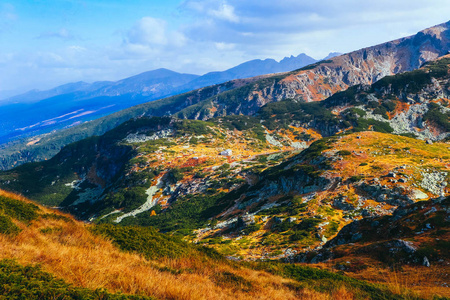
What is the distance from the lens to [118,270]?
8.84 metres

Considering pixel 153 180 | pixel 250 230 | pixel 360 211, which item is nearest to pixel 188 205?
pixel 153 180

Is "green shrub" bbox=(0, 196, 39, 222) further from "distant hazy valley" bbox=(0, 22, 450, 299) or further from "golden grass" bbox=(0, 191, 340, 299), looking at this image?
"golden grass" bbox=(0, 191, 340, 299)

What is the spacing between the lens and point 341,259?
2145 cm

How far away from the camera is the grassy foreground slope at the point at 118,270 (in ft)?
22.0

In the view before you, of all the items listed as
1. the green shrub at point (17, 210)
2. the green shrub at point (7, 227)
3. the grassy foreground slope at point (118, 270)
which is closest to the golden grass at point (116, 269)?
the grassy foreground slope at point (118, 270)

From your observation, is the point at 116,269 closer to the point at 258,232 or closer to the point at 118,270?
the point at 118,270

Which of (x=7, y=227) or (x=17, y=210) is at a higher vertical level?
(x=7, y=227)

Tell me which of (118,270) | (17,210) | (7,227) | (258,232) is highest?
(7,227)

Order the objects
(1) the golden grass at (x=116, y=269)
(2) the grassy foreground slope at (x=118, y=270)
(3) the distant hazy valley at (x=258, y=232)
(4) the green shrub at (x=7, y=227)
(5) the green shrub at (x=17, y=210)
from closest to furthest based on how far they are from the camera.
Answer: (2) the grassy foreground slope at (x=118, y=270) < (1) the golden grass at (x=116, y=269) < (3) the distant hazy valley at (x=258, y=232) < (4) the green shrub at (x=7, y=227) < (5) the green shrub at (x=17, y=210)

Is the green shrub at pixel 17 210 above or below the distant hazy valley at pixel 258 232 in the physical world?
above

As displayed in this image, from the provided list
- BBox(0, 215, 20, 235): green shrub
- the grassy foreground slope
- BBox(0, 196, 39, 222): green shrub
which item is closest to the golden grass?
the grassy foreground slope

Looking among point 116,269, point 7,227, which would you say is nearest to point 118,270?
point 116,269

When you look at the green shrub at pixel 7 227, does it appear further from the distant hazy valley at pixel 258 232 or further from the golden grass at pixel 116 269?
the golden grass at pixel 116 269

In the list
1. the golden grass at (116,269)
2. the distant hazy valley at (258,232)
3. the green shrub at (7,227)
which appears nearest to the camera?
the golden grass at (116,269)
